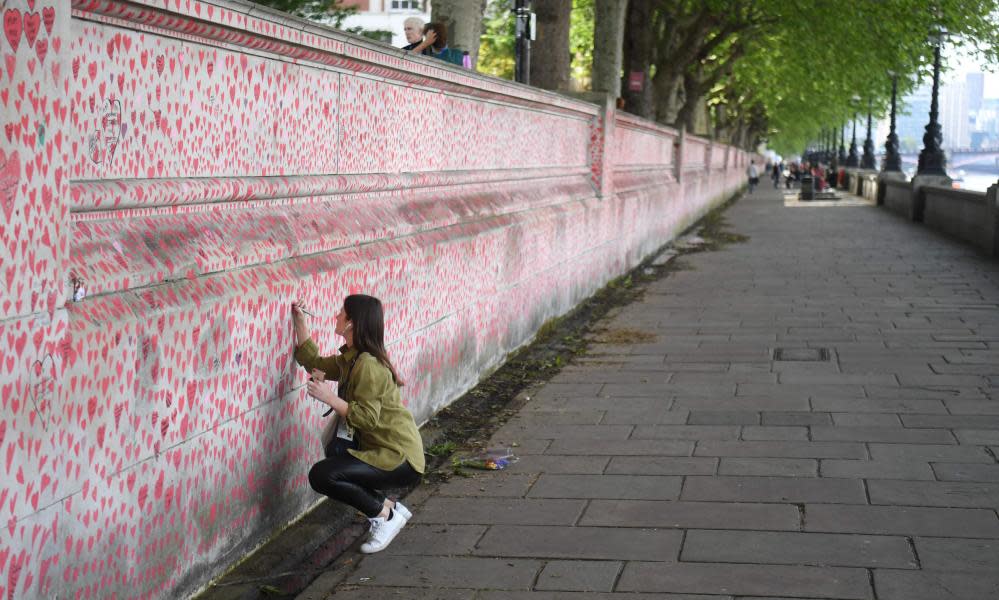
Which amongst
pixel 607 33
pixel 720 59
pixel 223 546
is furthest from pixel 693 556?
pixel 720 59

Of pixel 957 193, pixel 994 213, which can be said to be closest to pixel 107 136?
pixel 994 213

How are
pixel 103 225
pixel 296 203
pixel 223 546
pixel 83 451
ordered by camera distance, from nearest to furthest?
pixel 83 451, pixel 103 225, pixel 223 546, pixel 296 203

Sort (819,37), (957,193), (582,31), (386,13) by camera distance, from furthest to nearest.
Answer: (386,13)
(582,31)
(819,37)
(957,193)

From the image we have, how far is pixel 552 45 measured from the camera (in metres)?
17.6

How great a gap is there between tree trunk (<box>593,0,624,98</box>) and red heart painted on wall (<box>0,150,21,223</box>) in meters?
17.5

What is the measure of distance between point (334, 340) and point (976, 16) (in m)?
29.0

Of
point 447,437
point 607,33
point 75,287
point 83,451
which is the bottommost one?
point 447,437

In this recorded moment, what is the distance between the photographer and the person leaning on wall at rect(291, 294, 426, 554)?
4953mm

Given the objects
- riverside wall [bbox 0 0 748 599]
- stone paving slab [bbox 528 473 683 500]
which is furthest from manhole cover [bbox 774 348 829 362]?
stone paving slab [bbox 528 473 683 500]

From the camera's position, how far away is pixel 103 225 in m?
3.97

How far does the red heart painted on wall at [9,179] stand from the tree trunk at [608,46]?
17.5m

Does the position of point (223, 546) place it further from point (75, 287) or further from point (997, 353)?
point (997, 353)

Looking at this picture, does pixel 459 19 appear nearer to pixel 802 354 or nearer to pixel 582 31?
pixel 802 354

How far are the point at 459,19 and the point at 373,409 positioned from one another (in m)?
8.33
